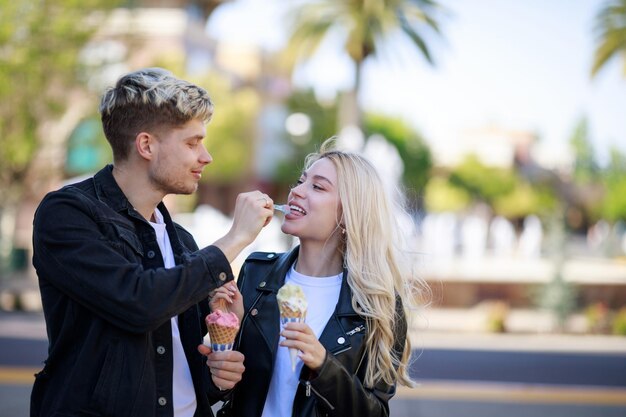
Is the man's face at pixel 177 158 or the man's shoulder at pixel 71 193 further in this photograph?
the man's face at pixel 177 158

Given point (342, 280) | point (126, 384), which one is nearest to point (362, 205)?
point (342, 280)

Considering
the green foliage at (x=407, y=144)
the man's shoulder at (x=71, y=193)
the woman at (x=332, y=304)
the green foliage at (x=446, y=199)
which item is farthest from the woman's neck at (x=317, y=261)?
the green foliage at (x=446, y=199)

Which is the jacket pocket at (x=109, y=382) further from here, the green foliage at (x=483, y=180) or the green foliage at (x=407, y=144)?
the green foliage at (x=483, y=180)

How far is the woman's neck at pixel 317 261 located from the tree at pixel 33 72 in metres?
16.4

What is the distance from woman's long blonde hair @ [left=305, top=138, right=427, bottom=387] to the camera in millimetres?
3225

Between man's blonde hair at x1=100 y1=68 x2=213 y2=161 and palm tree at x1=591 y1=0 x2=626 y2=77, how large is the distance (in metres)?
23.5

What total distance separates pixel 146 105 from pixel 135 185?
304 millimetres

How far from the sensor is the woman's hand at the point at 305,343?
2824mm

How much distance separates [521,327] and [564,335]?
97cm

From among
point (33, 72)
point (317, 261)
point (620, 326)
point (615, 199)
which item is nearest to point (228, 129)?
point (33, 72)

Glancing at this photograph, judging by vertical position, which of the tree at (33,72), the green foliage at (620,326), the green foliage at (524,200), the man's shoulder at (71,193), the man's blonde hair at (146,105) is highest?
the tree at (33,72)

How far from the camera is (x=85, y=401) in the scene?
252 cm

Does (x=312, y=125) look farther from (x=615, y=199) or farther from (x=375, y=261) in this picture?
(x=375, y=261)

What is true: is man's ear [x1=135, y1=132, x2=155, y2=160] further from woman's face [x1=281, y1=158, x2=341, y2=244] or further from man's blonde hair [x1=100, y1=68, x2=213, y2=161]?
woman's face [x1=281, y1=158, x2=341, y2=244]
